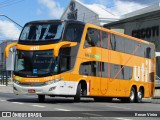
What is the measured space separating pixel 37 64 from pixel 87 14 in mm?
57050

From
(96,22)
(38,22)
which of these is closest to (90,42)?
(38,22)

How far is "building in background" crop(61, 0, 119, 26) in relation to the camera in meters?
73.4

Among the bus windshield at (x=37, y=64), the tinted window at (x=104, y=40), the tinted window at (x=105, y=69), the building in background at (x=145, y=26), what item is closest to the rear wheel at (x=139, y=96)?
the tinted window at (x=105, y=69)

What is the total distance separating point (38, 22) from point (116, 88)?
6.41 meters

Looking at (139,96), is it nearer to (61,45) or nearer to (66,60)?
(66,60)

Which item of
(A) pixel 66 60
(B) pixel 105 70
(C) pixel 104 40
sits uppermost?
(C) pixel 104 40

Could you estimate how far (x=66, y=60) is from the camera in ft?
71.9

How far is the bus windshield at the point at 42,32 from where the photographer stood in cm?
2181

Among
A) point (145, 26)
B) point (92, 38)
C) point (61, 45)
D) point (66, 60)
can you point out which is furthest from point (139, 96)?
point (145, 26)

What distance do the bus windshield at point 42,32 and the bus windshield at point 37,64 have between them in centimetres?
77

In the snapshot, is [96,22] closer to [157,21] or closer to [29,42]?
[157,21]

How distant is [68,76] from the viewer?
71.8 ft

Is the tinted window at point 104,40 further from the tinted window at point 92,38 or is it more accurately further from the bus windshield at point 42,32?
the bus windshield at point 42,32

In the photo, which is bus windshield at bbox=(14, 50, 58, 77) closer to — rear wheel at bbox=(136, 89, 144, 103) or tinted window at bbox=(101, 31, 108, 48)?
tinted window at bbox=(101, 31, 108, 48)
